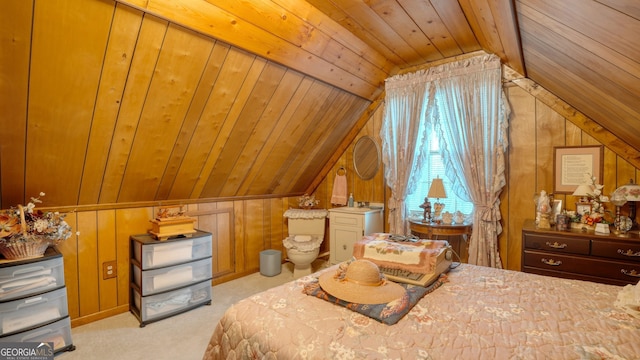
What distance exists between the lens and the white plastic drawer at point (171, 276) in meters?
2.55

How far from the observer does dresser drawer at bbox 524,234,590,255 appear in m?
2.22

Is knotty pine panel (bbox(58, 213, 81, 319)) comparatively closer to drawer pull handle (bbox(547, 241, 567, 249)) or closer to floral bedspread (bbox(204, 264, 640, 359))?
floral bedspread (bbox(204, 264, 640, 359))

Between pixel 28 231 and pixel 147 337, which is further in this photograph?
pixel 147 337

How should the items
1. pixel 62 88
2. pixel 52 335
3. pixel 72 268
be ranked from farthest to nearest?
1. pixel 72 268
2. pixel 52 335
3. pixel 62 88

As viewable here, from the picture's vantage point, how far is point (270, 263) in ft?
12.2

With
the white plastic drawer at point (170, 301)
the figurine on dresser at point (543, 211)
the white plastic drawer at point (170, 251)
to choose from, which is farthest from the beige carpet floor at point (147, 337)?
the figurine on dresser at point (543, 211)

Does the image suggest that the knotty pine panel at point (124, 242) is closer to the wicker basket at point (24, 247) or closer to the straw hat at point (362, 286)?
the wicker basket at point (24, 247)

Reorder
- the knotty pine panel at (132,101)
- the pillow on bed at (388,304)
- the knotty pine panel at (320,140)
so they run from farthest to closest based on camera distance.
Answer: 1. the knotty pine panel at (320,140)
2. the knotty pine panel at (132,101)
3. the pillow on bed at (388,304)

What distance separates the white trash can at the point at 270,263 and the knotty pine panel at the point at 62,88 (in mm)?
2034

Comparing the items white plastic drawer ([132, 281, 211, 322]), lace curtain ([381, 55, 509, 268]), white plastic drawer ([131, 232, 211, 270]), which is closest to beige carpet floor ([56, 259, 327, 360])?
white plastic drawer ([132, 281, 211, 322])

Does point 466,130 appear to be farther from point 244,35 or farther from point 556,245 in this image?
point 244,35

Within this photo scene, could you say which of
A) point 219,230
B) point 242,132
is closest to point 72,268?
point 219,230

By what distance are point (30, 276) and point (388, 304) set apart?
2344 mm

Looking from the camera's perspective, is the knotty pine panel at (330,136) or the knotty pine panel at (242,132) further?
the knotty pine panel at (330,136)
